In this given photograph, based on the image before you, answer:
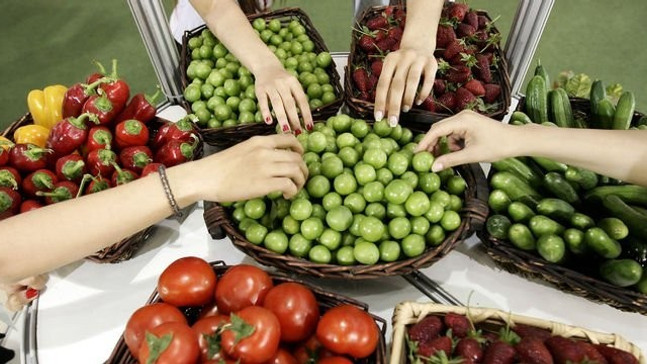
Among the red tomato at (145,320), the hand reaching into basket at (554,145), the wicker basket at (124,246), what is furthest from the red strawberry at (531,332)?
the wicker basket at (124,246)

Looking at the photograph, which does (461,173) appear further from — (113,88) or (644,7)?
(644,7)

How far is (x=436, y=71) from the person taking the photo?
1.63 meters

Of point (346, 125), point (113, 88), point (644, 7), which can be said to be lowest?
point (644, 7)

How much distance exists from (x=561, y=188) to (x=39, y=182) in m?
1.56

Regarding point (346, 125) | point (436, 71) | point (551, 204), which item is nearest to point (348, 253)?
point (346, 125)

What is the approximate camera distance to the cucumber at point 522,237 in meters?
1.27

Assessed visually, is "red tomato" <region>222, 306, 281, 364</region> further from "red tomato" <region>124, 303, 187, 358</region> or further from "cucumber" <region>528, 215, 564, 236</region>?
"cucumber" <region>528, 215, 564, 236</region>

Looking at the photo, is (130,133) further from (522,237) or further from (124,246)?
(522,237)

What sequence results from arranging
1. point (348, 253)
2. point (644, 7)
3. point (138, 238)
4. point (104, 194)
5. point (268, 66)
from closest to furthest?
1. point (104, 194)
2. point (348, 253)
3. point (138, 238)
4. point (268, 66)
5. point (644, 7)

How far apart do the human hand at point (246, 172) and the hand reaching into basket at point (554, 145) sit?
426 mm

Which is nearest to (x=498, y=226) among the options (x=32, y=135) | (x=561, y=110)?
(x=561, y=110)

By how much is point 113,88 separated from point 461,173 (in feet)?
3.92

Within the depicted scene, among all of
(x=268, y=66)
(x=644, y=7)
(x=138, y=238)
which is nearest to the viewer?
(x=138, y=238)

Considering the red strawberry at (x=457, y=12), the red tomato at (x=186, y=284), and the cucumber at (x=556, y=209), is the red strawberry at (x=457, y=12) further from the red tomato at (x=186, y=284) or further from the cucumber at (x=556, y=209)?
the red tomato at (x=186, y=284)
